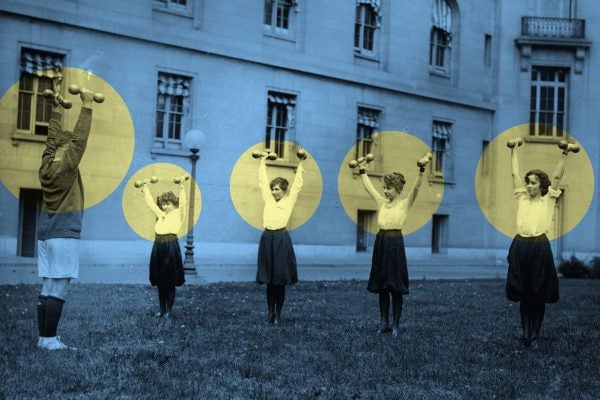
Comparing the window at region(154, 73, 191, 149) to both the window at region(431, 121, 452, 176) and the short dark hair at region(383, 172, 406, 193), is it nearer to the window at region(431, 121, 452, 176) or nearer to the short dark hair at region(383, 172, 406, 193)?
the window at region(431, 121, 452, 176)

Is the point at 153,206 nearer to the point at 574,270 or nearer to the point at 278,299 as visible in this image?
the point at 278,299

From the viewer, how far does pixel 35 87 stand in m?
20.1

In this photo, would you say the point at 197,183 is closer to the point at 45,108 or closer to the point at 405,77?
the point at 45,108

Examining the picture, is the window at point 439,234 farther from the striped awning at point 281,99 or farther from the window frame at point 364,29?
the striped awning at point 281,99

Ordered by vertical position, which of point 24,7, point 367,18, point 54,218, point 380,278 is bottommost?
point 380,278

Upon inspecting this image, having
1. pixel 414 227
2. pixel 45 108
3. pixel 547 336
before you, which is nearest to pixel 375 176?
pixel 414 227

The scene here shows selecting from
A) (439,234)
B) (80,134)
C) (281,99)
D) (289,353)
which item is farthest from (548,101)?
(80,134)

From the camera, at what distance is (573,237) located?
3164 cm

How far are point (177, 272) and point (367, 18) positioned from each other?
19.4 metres
